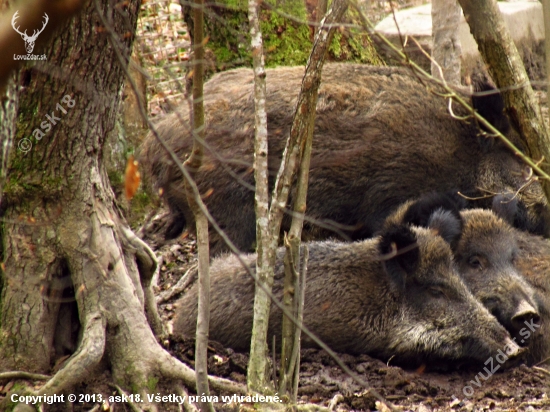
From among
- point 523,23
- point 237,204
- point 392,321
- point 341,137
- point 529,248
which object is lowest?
point 392,321

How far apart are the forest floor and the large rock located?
212 inches

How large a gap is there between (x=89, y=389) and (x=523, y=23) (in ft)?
32.1

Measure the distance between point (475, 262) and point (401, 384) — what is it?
68.8 inches

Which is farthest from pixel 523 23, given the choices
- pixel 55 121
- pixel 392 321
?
pixel 55 121

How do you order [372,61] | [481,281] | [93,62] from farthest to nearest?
[372,61] < [481,281] < [93,62]

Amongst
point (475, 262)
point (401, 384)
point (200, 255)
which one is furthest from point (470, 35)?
point (200, 255)

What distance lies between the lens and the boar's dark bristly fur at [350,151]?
6.31 metres

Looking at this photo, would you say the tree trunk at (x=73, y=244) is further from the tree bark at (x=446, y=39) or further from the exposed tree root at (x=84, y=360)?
the tree bark at (x=446, y=39)

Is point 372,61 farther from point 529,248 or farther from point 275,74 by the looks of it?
point 529,248

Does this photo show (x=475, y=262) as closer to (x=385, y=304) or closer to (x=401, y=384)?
(x=385, y=304)

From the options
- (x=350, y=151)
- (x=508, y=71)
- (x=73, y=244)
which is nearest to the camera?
(x=508, y=71)

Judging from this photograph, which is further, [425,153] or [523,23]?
[523,23]

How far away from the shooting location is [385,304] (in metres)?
5.80

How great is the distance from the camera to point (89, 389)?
4.24m
